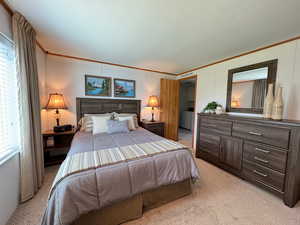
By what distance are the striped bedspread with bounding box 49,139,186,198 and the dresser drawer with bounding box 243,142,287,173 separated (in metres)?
1.22

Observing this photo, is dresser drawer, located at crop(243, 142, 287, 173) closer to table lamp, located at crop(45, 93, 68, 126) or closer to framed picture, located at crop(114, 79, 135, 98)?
framed picture, located at crop(114, 79, 135, 98)

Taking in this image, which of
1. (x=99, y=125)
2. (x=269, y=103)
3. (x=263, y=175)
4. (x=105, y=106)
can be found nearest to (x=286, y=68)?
(x=269, y=103)

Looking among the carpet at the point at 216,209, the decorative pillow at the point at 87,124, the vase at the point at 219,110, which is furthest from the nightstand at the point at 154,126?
the carpet at the point at 216,209

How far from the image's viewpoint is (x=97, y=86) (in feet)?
10.5

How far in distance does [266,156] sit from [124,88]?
3.31 meters

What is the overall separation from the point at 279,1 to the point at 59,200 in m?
2.81

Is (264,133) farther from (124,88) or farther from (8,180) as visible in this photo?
(8,180)

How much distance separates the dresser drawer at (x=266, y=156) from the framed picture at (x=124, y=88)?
2936 millimetres

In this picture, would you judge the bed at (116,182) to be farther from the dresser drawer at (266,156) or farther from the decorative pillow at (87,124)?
the dresser drawer at (266,156)

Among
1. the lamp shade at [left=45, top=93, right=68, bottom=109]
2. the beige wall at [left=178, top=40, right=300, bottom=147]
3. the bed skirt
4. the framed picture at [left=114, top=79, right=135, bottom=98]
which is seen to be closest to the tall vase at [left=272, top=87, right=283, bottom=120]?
the beige wall at [left=178, top=40, right=300, bottom=147]

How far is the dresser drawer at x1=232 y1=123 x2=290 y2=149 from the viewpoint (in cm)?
160

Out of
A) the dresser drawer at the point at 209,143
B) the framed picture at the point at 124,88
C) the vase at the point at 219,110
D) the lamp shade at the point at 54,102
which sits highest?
the framed picture at the point at 124,88

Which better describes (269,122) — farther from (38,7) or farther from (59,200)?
(38,7)

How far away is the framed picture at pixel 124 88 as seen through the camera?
3412 mm
